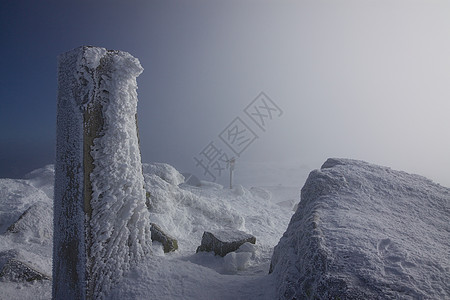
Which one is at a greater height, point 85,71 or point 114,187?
point 85,71

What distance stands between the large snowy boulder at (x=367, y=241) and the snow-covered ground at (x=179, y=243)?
49cm

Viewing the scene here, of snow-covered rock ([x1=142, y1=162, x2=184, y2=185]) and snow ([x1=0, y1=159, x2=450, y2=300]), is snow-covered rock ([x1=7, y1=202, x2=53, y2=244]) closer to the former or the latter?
snow ([x1=0, y1=159, x2=450, y2=300])

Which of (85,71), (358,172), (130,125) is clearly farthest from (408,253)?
(85,71)

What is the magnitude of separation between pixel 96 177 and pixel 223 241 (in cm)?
171

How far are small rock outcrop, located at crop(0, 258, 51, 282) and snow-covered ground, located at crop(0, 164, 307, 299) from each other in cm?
6

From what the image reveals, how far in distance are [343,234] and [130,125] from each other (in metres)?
1.88

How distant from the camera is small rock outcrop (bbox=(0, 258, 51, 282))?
120 inches

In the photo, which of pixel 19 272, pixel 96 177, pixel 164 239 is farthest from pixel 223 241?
pixel 19 272

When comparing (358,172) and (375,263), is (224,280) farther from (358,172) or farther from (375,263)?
(358,172)

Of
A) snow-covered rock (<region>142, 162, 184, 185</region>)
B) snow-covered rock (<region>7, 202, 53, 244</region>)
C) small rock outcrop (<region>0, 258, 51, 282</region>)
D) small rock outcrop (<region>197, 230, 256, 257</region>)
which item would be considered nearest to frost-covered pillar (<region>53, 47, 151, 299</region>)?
small rock outcrop (<region>0, 258, 51, 282</region>)

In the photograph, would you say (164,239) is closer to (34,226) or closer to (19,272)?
(19,272)

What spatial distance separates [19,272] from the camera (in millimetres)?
3066

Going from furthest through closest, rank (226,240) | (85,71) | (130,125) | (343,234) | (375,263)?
(226,240), (130,125), (85,71), (343,234), (375,263)

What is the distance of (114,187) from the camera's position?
231 cm
